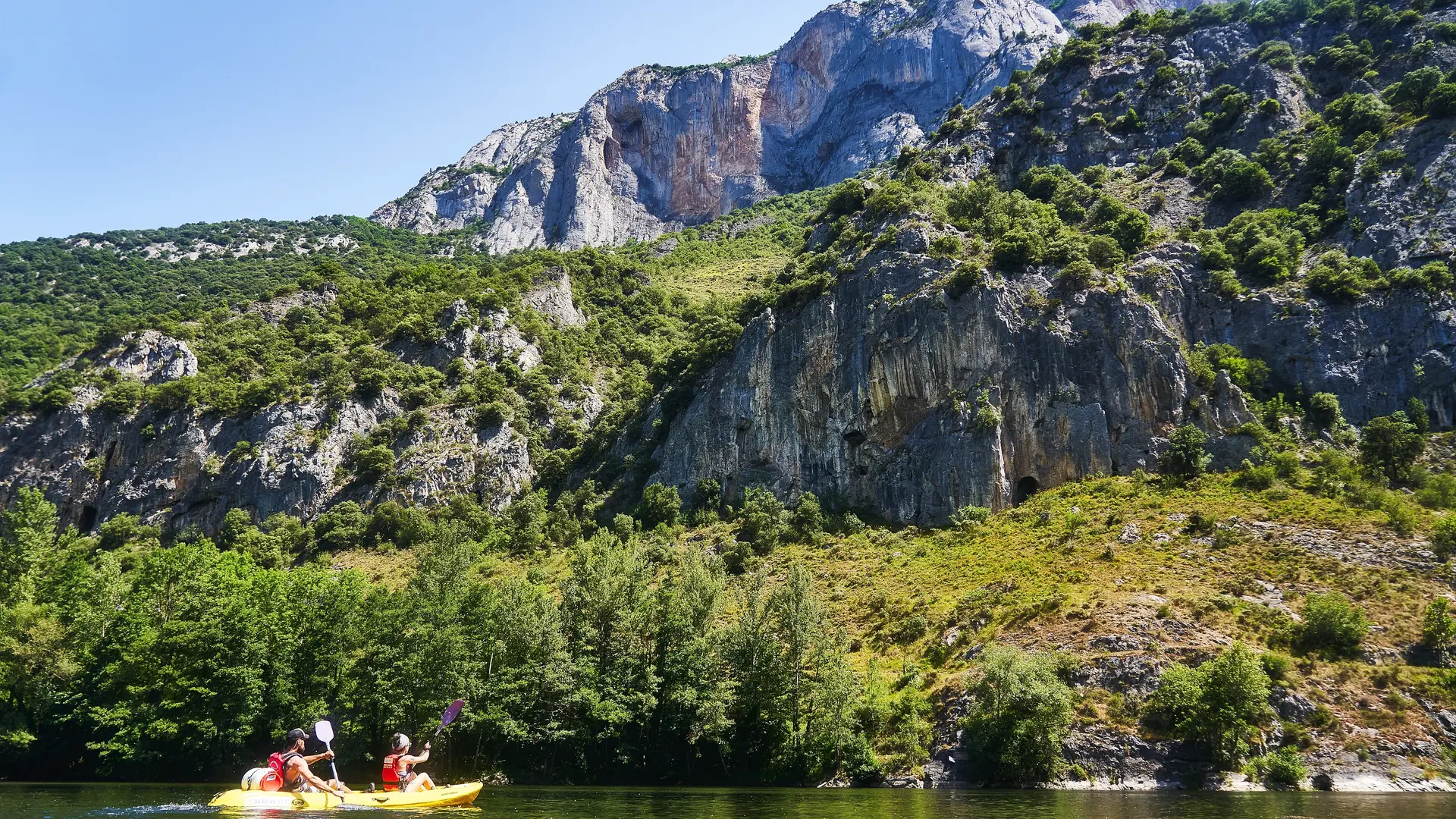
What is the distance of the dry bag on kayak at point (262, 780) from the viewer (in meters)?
26.1

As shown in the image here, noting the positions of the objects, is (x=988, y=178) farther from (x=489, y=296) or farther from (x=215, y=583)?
(x=215, y=583)

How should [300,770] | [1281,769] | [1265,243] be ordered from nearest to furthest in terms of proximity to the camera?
[300,770] → [1281,769] → [1265,243]

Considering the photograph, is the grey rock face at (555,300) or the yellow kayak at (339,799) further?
the grey rock face at (555,300)

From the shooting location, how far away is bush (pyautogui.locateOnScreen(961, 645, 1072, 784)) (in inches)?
1558

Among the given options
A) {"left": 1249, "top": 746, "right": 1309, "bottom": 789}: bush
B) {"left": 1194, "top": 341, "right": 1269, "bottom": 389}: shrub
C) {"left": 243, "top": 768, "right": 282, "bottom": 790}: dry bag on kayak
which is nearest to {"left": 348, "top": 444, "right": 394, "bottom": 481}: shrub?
{"left": 243, "top": 768, "right": 282, "bottom": 790}: dry bag on kayak

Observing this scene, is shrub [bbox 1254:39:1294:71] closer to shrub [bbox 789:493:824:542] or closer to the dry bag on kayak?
shrub [bbox 789:493:824:542]

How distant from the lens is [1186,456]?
212 feet

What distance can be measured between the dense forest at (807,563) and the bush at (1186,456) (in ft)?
1.94

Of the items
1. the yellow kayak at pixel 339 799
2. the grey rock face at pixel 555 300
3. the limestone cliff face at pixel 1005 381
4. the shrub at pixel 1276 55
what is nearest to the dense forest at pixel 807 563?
the shrub at pixel 1276 55

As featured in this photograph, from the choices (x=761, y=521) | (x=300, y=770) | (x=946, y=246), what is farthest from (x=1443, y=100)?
(x=300, y=770)

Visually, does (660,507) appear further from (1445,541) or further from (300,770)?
(1445,541)

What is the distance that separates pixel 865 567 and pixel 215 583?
4303 cm

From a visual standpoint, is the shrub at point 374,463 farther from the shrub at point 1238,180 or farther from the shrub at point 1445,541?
the shrub at point 1238,180

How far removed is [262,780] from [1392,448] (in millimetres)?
71988
